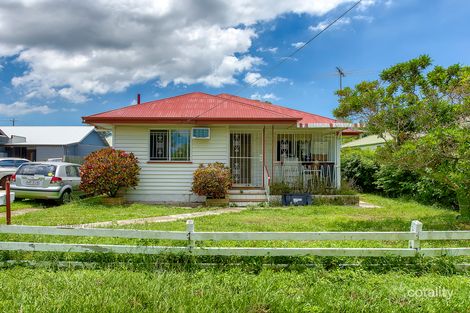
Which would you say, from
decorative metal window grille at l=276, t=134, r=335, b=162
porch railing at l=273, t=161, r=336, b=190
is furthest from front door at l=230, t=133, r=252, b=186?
decorative metal window grille at l=276, t=134, r=335, b=162

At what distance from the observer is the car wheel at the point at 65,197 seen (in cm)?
1110

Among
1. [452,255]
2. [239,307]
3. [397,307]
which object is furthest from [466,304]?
[239,307]

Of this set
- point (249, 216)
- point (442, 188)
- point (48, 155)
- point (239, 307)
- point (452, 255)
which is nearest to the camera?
point (239, 307)

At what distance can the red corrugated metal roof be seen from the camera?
11578mm

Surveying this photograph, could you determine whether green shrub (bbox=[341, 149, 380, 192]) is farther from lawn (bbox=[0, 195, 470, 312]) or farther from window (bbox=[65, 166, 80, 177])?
window (bbox=[65, 166, 80, 177])

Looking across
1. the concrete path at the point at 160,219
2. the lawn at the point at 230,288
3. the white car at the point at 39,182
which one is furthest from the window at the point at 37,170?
the lawn at the point at 230,288

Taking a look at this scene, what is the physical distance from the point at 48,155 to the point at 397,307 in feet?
107

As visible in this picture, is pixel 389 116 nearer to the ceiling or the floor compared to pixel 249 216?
nearer to the ceiling

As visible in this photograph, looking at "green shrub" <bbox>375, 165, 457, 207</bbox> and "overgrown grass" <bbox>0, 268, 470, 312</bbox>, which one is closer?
"overgrown grass" <bbox>0, 268, 470, 312</bbox>

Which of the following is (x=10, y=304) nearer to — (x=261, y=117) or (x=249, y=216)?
(x=249, y=216)

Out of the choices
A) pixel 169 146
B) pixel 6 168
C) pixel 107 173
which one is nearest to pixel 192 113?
pixel 169 146

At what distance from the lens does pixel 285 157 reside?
13.4m

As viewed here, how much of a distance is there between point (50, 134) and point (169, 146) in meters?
25.7

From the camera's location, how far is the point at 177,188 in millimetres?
12062
